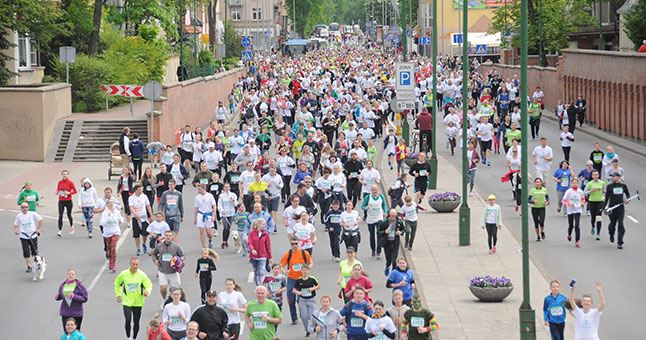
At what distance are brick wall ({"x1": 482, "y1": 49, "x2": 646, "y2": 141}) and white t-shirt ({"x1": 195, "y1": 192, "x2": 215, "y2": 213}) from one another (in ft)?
78.2

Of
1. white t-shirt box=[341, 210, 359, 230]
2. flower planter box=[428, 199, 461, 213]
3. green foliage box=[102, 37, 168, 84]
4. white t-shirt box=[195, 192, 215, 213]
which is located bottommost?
flower planter box=[428, 199, 461, 213]

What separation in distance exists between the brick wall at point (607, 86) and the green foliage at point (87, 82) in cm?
2088

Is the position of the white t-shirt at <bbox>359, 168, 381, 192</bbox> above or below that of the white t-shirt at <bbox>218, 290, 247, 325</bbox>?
above

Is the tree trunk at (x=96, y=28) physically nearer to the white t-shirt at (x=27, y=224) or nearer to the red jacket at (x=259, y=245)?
the white t-shirt at (x=27, y=224)

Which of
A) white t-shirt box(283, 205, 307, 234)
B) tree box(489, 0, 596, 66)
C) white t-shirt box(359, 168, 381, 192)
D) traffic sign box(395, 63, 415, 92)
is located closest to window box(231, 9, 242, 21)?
tree box(489, 0, 596, 66)

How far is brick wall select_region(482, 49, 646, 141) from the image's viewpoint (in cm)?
4319

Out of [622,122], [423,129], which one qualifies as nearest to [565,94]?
[622,122]

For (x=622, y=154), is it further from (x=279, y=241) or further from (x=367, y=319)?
(x=367, y=319)

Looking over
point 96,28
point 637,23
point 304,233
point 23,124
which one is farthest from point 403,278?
point 637,23

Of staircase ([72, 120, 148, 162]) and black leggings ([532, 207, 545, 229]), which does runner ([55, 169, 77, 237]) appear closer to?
black leggings ([532, 207, 545, 229])

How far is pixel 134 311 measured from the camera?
16984mm

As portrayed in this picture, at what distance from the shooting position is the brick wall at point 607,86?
43.2m

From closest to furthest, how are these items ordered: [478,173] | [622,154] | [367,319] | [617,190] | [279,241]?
[367,319] → [617,190] → [279,241] → [478,173] → [622,154]

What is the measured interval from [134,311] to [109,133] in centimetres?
2540
